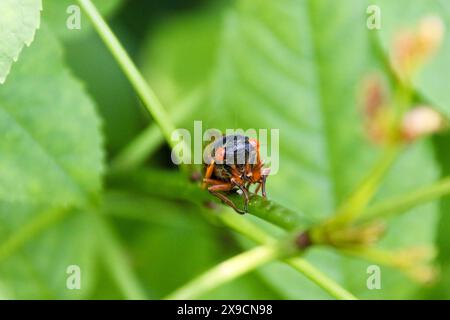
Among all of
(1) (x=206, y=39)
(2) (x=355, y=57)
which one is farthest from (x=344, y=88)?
(1) (x=206, y=39)

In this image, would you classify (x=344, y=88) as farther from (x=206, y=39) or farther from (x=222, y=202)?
(x=206, y=39)

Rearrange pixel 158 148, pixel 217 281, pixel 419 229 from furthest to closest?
pixel 158 148 → pixel 419 229 → pixel 217 281

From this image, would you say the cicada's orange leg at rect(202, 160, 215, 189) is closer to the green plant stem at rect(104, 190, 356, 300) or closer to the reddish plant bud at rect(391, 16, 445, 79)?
the green plant stem at rect(104, 190, 356, 300)

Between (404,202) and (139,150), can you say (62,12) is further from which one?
(404,202)

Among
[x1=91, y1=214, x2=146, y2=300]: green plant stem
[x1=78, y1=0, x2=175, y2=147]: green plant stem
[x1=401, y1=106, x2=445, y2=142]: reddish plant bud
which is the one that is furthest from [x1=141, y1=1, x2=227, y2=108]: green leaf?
[x1=401, y1=106, x2=445, y2=142]: reddish plant bud

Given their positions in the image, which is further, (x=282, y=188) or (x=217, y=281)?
(x=282, y=188)

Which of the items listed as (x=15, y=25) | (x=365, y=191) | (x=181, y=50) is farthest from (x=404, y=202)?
(x=181, y=50)
